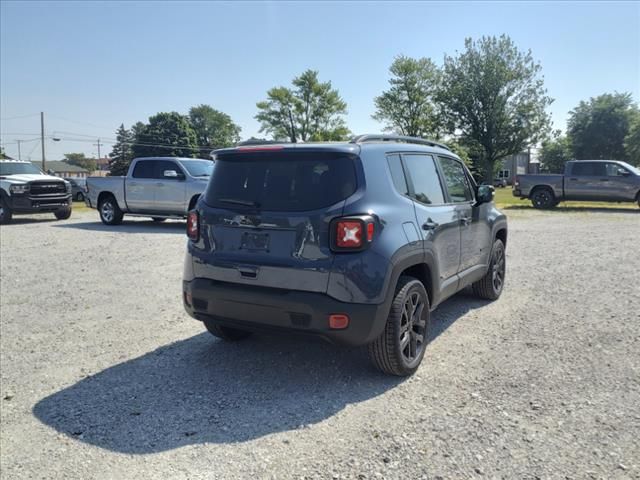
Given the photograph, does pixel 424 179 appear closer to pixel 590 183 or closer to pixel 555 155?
pixel 590 183

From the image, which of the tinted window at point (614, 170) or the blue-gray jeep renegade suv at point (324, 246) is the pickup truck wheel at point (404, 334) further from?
the tinted window at point (614, 170)

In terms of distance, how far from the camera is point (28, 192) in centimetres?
1642

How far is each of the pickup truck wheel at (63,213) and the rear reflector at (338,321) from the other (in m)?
16.5

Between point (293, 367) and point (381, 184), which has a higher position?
point (381, 184)

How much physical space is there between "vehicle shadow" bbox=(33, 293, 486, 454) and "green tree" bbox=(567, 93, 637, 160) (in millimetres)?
68392

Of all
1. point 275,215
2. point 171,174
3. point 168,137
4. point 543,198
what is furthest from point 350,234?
point 168,137

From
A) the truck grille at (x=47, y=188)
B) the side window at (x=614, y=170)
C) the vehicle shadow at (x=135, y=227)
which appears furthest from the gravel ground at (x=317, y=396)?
the side window at (x=614, y=170)

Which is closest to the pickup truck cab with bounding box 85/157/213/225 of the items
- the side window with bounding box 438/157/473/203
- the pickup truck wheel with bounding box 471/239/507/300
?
the pickup truck wheel with bounding box 471/239/507/300

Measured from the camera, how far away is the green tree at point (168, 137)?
88438mm

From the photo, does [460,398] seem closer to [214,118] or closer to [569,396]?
[569,396]

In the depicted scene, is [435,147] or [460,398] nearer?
[460,398]

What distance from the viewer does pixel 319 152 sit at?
3.84m

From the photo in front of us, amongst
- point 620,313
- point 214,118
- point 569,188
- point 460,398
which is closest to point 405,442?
point 460,398

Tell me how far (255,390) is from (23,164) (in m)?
17.4
